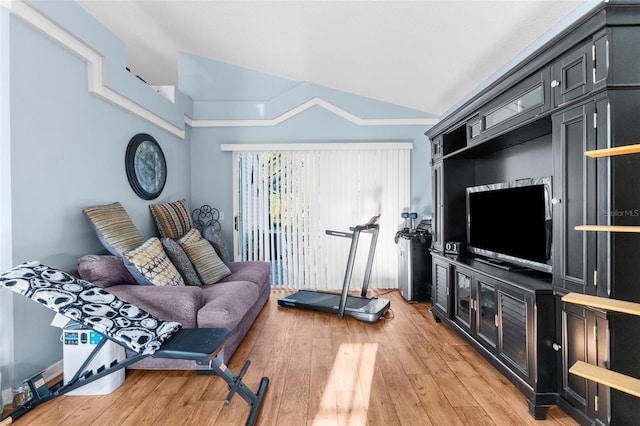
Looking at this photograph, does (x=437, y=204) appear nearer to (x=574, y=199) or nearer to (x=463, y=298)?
(x=463, y=298)

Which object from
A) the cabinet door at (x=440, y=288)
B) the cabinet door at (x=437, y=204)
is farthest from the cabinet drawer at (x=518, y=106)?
the cabinet door at (x=440, y=288)

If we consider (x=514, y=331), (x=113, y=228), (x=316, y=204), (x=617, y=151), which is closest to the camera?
(x=617, y=151)

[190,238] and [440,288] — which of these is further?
[190,238]

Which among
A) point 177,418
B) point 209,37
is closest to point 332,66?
point 209,37

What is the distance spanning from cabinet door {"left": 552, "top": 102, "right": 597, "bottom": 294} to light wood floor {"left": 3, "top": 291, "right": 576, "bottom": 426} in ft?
2.77

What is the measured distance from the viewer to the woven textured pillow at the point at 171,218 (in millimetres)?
3474

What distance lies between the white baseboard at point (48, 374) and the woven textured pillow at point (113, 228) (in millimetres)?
834

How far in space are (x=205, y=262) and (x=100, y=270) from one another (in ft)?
3.30

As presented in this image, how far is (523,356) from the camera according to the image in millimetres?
1922

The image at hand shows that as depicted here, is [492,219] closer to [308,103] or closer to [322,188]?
[322,188]

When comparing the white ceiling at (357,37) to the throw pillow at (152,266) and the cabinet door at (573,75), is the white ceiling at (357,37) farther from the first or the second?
the throw pillow at (152,266)

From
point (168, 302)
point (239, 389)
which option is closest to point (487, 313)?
point (239, 389)

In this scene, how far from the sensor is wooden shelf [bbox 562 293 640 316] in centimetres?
129

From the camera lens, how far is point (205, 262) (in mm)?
3225
